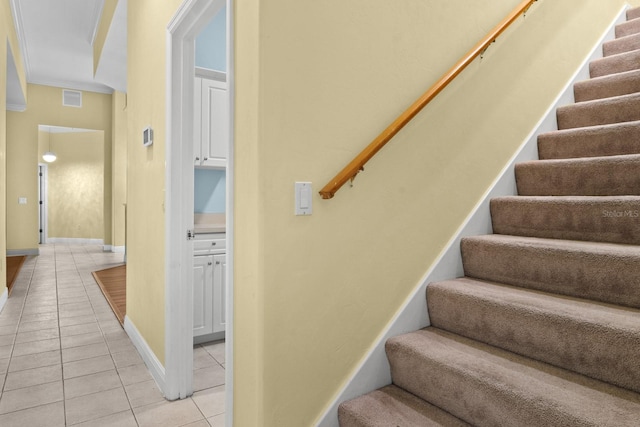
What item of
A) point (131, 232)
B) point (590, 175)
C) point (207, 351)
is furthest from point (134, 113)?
point (590, 175)

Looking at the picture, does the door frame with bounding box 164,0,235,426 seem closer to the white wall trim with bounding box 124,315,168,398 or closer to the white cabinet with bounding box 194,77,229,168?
the white wall trim with bounding box 124,315,168,398

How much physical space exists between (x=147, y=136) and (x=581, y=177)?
8.62 ft

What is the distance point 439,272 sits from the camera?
6.75 feet

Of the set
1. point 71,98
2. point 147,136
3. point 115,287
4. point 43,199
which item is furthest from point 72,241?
point 147,136

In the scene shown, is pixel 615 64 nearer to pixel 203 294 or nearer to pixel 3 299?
pixel 203 294

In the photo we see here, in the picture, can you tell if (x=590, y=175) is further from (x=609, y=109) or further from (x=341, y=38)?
(x=341, y=38)

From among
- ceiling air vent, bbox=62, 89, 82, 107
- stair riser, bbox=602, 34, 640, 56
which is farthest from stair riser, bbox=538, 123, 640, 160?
ceiling air vent, bbox=62, 89, 82, 107

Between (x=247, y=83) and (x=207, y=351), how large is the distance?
7.50 feet

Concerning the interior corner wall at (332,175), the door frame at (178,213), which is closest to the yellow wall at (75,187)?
the door frame at (178,213)

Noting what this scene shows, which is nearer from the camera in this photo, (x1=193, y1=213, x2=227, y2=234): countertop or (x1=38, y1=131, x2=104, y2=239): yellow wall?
(x1=193, y1=213, x2=227, y2=234): countertop

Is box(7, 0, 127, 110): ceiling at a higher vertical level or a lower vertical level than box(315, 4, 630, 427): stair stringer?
higher

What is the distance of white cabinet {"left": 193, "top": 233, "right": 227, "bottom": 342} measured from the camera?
10.3 ft

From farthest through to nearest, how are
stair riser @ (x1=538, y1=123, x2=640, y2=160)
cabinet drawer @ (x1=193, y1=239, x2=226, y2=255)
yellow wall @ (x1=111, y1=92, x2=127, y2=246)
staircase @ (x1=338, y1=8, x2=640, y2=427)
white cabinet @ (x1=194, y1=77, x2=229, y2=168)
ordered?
yellow wall @ (x1=111, y1=92, x2=127, y2=246)
white cabinet @ (x1=194, y1=77, x2=229, y2=168)
cabinet drawer @ (x1=193, y1=239, x2=226, y2=255)
stair riser @ (x1=538, y1=123, x2=640, y2=160)
staircase @ (x1=338, y1=8, x2=640, y2=427)

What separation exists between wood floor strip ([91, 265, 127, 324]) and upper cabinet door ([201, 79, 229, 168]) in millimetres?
1838
